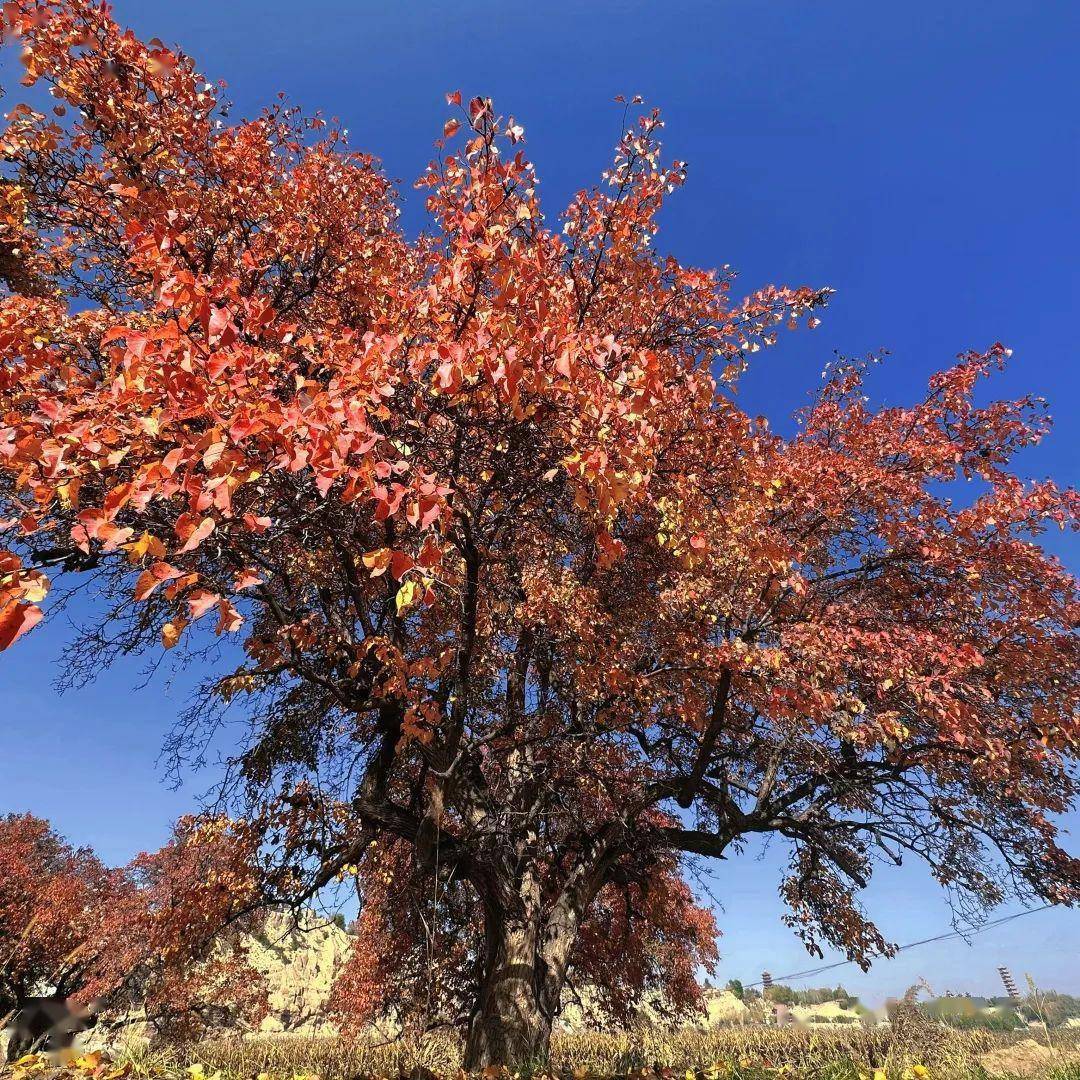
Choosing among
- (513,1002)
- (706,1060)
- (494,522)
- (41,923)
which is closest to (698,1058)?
(706,1060)

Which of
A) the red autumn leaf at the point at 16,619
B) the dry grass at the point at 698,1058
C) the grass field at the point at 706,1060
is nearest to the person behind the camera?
the red autumn leaf at the point at 16,619

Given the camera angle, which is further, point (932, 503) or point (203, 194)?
point (932, 503)

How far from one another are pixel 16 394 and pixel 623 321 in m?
5.00

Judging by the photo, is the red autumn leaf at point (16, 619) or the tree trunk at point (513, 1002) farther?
the tree trunk at point (513, 1002)

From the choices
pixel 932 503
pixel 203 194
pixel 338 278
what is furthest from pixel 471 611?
pixel 932 503

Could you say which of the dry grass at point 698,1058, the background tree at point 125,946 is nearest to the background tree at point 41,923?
the background tree at point 125,946

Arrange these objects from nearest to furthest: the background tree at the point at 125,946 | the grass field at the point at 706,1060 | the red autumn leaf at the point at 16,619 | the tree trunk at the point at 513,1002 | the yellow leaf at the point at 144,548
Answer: the red autumn leaf at the point at 16,619
the yellow leaf at the point at 144,548
the grass field at the point at 706,1060
the tree trunk at the point at 513,1002
the background tree at the point at 125,946

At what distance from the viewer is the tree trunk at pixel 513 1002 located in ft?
27.9

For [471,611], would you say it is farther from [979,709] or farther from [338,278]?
[979,709]

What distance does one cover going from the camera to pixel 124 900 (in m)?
22.9

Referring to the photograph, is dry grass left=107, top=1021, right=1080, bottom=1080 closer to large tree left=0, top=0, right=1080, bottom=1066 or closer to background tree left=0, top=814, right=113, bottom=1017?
large tree left=0, top=0, right=1080, bottom=1066

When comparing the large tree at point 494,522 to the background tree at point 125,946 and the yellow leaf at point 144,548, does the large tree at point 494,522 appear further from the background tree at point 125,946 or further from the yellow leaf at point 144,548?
the background tree at point 125,946

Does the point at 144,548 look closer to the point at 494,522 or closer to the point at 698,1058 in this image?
the point at 494,522

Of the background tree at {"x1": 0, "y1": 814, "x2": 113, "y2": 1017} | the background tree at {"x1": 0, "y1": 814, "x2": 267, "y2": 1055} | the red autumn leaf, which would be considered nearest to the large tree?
the red autumn leaf
